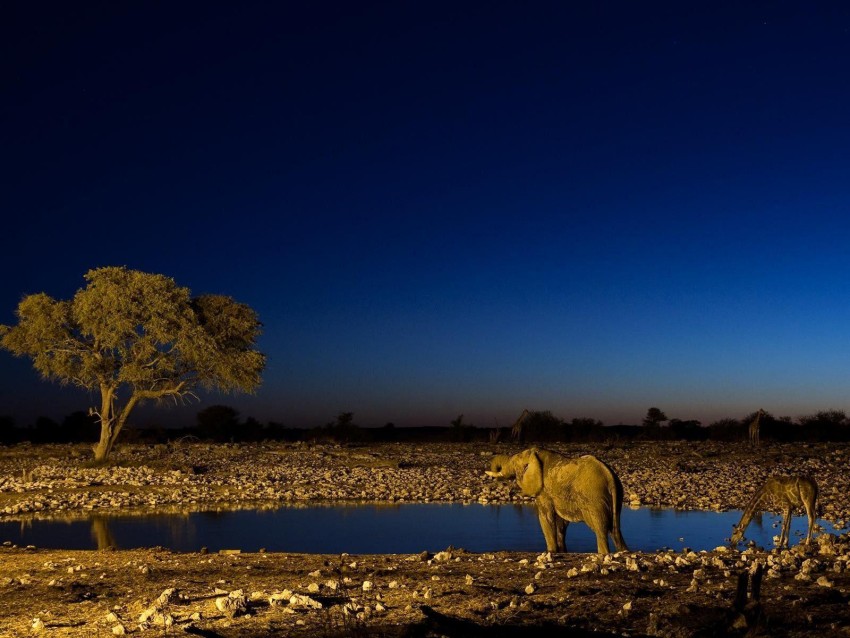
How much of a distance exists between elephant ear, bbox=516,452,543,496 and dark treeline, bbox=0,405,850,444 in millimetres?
Answer: 41696

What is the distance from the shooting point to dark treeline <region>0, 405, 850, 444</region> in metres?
63.6

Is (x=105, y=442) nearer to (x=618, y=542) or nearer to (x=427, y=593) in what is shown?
(x=618, y=542)

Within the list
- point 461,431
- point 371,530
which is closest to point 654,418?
point 461,431

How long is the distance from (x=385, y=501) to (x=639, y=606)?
51.1ft

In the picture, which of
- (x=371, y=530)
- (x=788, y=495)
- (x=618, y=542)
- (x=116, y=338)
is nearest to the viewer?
(x=618, y=542)

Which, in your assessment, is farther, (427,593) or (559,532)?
(559,532)

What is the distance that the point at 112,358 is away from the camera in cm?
3397

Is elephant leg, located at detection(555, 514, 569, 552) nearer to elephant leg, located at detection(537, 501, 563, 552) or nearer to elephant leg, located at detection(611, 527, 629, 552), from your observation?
elephant leg, located at detection(537, 501, 563, 552)

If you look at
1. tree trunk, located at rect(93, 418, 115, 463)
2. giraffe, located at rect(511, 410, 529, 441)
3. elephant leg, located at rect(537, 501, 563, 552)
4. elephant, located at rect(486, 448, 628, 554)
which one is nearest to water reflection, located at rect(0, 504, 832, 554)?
elephant leg, located at rect(537, 501, 563, 552)

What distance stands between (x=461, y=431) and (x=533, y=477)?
53194 millimetres

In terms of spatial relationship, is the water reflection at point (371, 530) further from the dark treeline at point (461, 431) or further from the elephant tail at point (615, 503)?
the dark treeline at point (461, 431)

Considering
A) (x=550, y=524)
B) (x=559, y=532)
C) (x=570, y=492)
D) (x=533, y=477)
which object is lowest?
(x=559, y=532)

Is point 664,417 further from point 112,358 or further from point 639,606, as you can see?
point 639,606

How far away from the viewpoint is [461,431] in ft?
220
